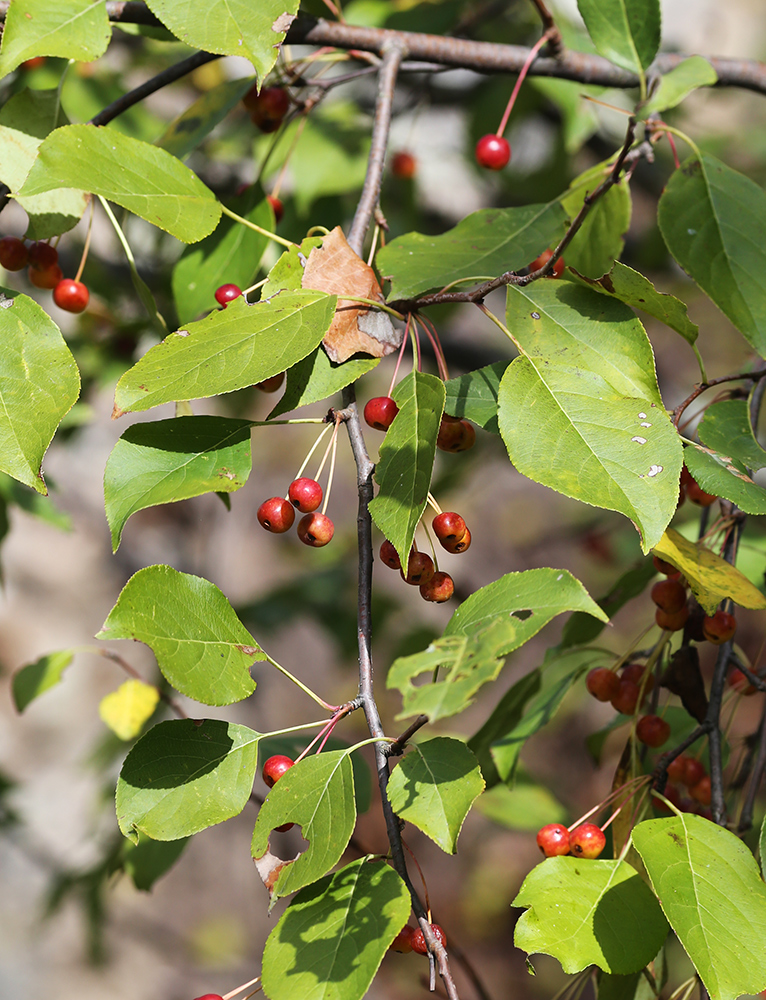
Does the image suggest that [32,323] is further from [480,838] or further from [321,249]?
[480,838]

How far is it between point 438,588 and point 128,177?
1.43 ft

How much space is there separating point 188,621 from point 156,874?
0.79m

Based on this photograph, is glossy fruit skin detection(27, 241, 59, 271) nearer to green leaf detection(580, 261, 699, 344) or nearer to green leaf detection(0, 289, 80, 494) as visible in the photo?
green leaf detection(0, 289, 80, 494)

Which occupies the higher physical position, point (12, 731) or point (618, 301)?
point (618, 301)

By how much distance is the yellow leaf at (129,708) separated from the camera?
125cm

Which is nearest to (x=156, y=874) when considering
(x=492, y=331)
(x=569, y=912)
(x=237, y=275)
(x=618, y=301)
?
(x=569, y=912)

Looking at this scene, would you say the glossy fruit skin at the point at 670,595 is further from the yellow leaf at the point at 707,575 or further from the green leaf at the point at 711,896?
the green leaf at the point at 711,896

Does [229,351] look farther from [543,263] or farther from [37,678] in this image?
[37,678]

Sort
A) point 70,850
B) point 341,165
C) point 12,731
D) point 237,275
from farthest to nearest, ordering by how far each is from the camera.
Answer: point 12,731 → point 70,850 → point 341,165 → point 237,275

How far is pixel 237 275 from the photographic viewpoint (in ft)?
3.07

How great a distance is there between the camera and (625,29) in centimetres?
84

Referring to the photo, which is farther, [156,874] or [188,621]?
[156,874]

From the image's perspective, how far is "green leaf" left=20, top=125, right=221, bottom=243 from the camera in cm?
62

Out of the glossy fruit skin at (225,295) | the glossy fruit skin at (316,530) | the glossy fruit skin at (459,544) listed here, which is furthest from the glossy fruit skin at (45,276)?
the glossy fruit skin at (459,544)
